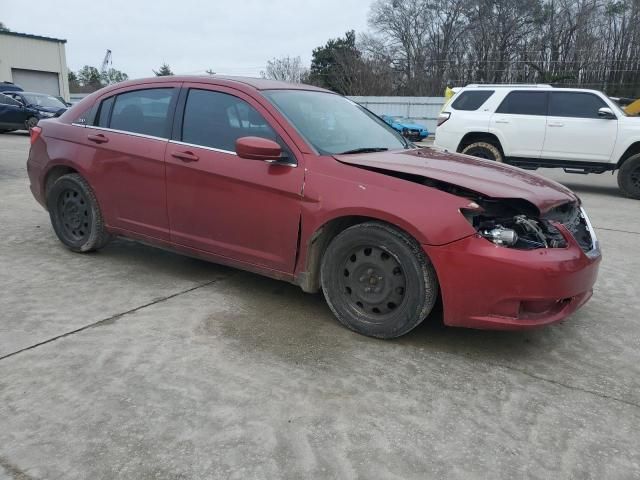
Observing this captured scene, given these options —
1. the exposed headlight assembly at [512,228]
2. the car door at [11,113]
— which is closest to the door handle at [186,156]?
the exposed headlight assembly at [512,228]

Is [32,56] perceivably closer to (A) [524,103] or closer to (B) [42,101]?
(B) [42,101]

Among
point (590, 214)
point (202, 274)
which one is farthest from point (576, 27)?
point (202, 274)

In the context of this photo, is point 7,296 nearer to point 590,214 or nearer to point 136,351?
point 136,351

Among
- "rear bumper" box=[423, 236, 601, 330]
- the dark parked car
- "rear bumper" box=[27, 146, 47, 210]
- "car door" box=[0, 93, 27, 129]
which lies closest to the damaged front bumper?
"rear bumper" box=[423, 236, 601, 330]

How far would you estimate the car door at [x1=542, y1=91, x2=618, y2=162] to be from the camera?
31.7ft

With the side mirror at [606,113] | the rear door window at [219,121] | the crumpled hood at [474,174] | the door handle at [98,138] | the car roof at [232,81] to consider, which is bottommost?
the crumpled hood at [474,174]

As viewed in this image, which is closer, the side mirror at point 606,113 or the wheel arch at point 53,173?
the wheel arch at point 53,173

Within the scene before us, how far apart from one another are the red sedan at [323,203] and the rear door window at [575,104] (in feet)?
21.9

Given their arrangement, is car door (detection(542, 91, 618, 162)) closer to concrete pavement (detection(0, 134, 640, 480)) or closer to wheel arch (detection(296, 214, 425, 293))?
concrete pavement (detection(0, 134, 640, 480))

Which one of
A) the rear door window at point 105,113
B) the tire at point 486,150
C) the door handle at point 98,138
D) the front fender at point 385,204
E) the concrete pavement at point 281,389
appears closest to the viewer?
the concrete pavement at point 281,389

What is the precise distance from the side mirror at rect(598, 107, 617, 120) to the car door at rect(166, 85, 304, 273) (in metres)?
7.86

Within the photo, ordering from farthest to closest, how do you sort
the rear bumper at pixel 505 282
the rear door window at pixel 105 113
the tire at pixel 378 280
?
the rear door window at pixel 105 113 < the tire at pixel 378 280 < the rear bumper at pixel 505 282

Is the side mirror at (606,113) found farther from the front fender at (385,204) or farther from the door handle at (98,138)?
the door handle at (98,138)

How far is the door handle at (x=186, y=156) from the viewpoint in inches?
158
